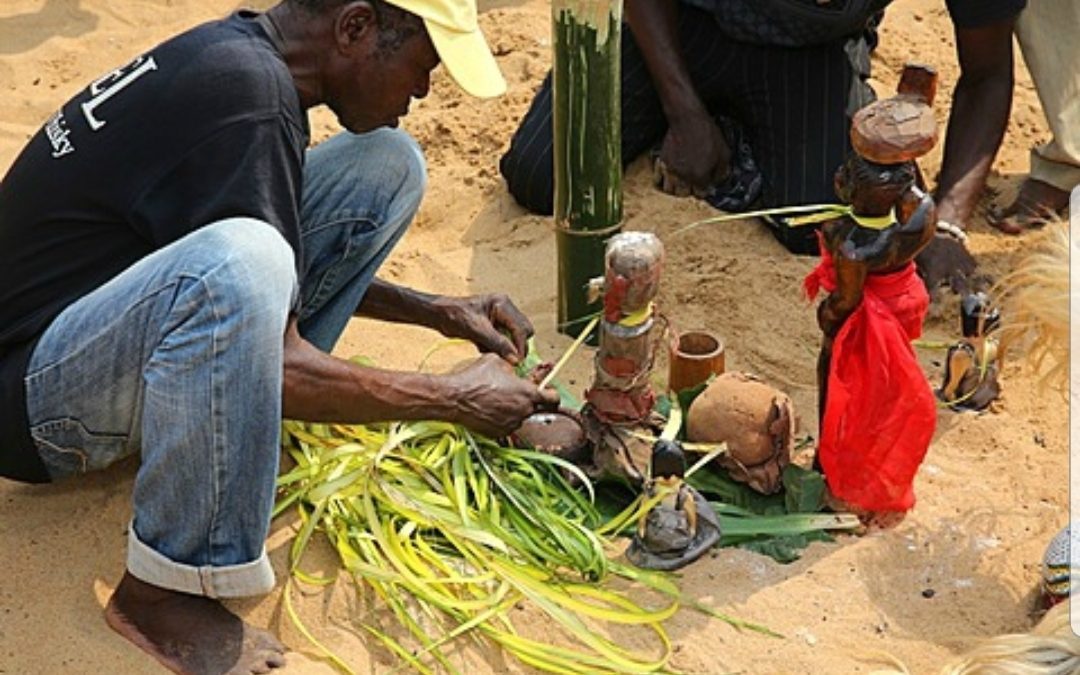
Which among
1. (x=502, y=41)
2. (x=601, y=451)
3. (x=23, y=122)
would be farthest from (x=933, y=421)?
(x=23, y=122)

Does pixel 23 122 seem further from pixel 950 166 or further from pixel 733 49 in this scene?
pixel 950 166

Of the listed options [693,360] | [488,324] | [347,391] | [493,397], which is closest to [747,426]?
[693,360]

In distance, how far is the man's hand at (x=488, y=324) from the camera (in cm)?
350

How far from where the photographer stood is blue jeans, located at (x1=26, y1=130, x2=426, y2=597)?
2.71 metres

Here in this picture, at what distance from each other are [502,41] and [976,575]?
301 centimetres

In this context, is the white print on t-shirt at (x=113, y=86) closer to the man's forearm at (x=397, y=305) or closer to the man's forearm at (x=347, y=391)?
the man's forearm at (x=347, y=391)

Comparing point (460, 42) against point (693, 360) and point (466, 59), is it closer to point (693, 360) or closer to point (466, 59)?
point (466, 59)

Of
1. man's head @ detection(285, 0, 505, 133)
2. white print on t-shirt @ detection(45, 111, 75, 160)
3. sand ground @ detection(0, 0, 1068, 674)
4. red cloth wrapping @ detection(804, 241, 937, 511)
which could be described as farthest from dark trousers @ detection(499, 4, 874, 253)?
white print on t-shirt @ detection(45, 111, 75, 160)

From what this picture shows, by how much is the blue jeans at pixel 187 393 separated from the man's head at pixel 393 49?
397 mm

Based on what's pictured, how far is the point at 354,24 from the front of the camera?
2902mm

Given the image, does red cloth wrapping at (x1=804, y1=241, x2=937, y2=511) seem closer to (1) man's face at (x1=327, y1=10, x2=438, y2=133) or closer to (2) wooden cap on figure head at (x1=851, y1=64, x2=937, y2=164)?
(2) wooden cap on figure head at (x1=851, y1=64, x2=937, y2=164)

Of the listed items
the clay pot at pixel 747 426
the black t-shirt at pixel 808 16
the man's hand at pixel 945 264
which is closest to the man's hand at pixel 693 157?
the black t-shirt at pixel 808 16

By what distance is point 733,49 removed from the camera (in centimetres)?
470

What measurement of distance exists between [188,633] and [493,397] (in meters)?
0.73
